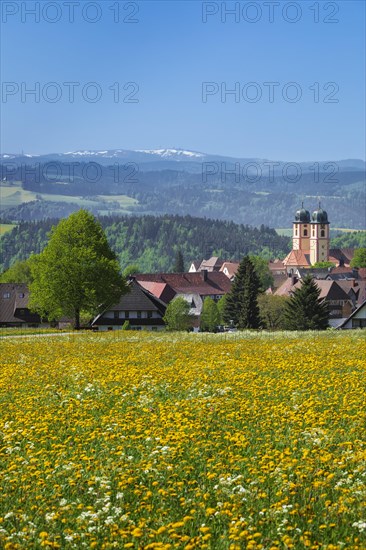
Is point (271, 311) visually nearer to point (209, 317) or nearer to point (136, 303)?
point (209, 317)

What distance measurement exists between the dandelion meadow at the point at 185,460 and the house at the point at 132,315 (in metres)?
65.8

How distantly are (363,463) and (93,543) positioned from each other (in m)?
4.27

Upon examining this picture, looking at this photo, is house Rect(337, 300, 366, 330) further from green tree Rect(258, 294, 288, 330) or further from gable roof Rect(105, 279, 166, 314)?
green tree Rect(258, 294, 288, 330)

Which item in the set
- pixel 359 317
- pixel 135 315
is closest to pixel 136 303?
pixel 135 315

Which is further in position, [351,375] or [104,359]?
Answer: [104,359]

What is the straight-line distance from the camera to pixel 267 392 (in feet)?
53.9

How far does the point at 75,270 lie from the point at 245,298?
33.9 m

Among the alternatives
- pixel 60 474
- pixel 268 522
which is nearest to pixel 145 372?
pixel 60 474

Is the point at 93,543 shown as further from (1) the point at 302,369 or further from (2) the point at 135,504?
(1) the point at 302,369

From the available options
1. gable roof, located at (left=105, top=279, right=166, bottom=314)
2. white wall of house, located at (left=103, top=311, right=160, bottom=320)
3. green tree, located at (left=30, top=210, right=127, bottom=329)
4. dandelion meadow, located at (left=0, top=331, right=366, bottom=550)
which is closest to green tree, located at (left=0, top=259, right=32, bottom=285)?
gable roof, located at (left=105, top=279, right=166, bottom=314)

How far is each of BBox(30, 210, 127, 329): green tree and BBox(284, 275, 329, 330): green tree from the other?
A: 15762 millimetres

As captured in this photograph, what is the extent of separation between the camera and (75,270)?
6494 centimetres

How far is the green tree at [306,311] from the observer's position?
70562mm

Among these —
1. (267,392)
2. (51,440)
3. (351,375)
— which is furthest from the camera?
(351,375)
